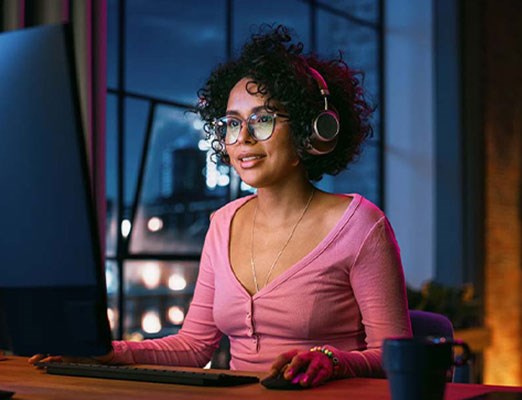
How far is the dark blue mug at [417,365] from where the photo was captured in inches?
35.4

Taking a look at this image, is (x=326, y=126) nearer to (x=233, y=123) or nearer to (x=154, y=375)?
(x=233, y=123)

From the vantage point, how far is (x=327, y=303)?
1.69 meters

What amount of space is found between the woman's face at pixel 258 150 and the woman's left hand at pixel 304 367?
0.57m

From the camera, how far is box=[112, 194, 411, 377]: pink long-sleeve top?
1638mm

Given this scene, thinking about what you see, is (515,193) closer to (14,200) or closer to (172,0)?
(172,0)

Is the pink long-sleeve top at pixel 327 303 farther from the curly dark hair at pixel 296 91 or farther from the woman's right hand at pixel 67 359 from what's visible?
the curly dark hair at pixel 296 91

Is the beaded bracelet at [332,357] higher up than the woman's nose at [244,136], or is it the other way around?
the woman's nose at [244,136]

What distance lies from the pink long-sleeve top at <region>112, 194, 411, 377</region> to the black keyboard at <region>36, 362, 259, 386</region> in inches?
8.7

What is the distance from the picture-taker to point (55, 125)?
1.08m

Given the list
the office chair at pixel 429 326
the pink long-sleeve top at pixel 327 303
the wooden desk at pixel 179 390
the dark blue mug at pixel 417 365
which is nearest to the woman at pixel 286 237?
the pink long-sleeve top at pixel 327 303

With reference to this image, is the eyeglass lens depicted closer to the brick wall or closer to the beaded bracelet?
the beaded bracelet

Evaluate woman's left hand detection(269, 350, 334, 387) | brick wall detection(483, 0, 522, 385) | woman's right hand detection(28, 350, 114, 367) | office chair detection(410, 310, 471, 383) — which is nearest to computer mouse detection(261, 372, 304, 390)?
woman's left hand detection(269, 350, 334, 387)

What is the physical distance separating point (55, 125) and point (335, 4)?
4984mm

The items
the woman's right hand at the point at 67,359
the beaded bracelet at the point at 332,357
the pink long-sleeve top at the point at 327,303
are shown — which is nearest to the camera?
the beaded bracelet at the point at 332,357
